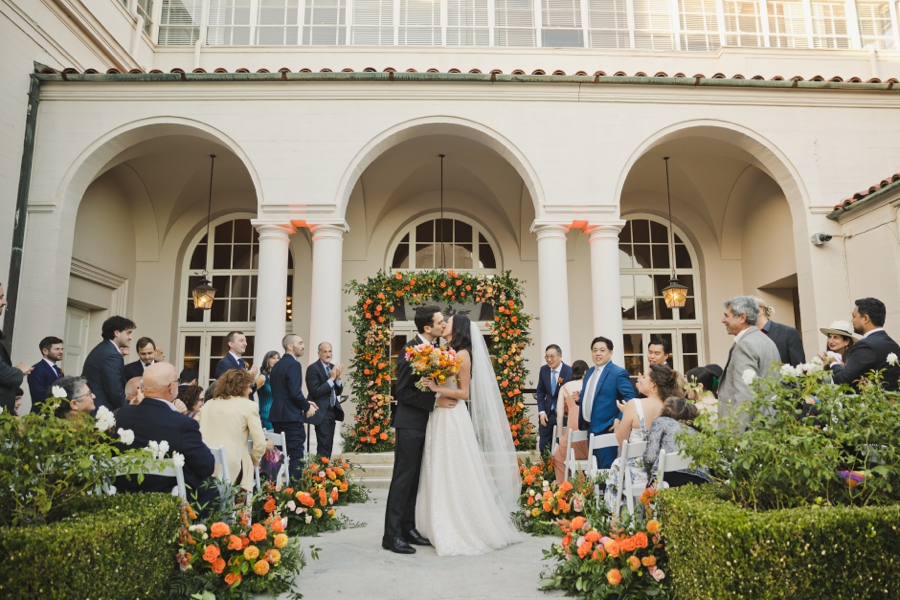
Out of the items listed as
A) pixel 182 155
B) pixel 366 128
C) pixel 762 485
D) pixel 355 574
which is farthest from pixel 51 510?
pixel 182 155

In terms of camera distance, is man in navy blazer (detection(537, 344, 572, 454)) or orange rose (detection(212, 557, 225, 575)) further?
man in navy blazer (detection(537, 344, 572, 454))

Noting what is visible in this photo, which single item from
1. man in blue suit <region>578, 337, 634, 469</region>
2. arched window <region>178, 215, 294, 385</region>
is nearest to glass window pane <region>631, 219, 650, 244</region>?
arched window <region>178, 215, 294, 385</region>

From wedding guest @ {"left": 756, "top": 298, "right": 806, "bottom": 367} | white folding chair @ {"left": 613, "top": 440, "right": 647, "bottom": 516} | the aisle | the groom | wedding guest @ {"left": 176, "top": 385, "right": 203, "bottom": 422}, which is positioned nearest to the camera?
the aisle

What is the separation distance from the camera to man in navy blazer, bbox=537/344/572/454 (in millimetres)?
8148

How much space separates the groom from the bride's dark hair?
0.42 ft

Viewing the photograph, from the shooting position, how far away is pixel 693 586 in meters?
3.02

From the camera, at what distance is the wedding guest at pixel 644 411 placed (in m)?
4.67

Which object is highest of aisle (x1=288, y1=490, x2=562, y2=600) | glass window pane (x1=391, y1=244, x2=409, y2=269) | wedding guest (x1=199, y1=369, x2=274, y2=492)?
glass window pane (x1=391, y1=244, x2=409, y2=269)

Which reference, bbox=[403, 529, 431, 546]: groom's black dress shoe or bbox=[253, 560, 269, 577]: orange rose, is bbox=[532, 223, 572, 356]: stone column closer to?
bbox=[403, 529, 431, 546]: groom's black dress shoe

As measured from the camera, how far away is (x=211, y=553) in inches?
140

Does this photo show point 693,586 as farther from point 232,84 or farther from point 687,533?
point 232,84

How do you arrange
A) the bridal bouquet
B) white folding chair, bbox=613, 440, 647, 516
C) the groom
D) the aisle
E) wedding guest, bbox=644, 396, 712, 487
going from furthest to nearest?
the groom → the bridal bouquet → white folding chair, bbox=613, 440, 647, 516 → wedding guest, bbox=644, 396, 712, 487 → the aisle

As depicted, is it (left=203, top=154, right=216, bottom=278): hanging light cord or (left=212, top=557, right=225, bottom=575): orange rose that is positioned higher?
(left=203, top=154, right=216, bottom=278): hanging light cord

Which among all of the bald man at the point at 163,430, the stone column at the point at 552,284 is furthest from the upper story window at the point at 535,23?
the bald man at the point at 163,430
